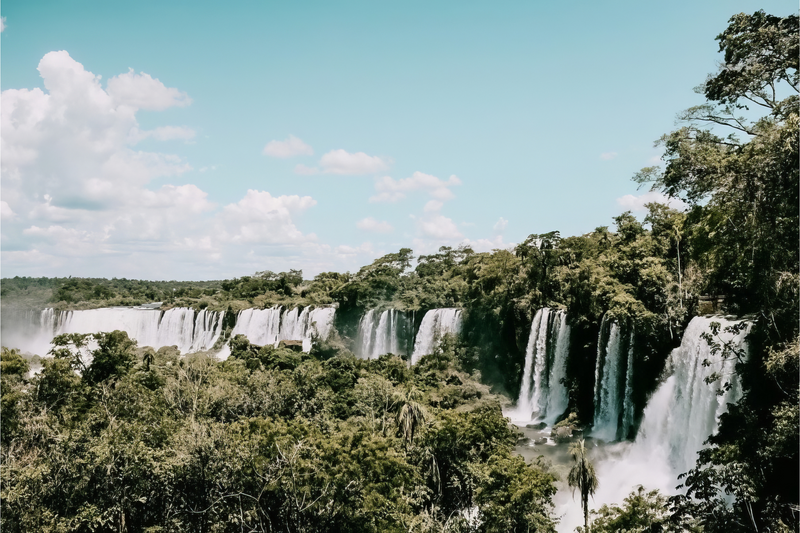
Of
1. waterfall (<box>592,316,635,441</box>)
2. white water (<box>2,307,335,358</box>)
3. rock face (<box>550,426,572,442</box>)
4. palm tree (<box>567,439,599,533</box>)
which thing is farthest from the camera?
white water (<box>2,307,335,358</box>)

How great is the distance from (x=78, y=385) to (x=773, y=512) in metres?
27.1

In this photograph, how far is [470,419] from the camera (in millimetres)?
19703

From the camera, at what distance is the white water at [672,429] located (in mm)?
19531

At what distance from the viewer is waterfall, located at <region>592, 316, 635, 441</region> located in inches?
1021

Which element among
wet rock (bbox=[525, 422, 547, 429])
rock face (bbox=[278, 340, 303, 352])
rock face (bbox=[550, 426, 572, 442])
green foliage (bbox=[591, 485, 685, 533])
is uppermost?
rock face (bbox=[278, 340, 303, 352])

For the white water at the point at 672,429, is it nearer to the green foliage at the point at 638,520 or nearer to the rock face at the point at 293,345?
the green foliage at the point at 638,520

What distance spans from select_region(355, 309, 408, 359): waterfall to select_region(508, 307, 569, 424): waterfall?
1443 centimetres

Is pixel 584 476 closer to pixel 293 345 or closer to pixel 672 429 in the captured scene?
pixel 672 429

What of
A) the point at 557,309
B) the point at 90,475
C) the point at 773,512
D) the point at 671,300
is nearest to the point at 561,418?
the point at 557,309

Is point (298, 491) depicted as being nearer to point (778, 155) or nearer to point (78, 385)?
point (78, 385)

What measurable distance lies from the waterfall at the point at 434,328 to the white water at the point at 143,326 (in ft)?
81.6

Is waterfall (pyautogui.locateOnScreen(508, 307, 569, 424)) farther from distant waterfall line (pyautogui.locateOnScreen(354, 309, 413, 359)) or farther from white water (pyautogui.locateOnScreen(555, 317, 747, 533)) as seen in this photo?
distant waterfall line (pyautogui.locateOnScreen(354, 309, 413, 359))

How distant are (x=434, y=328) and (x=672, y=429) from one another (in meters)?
22.1

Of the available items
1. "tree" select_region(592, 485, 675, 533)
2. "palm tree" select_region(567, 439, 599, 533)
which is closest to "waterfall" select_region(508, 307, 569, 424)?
"palm tree" select_region(567, 439, 599, 533)
